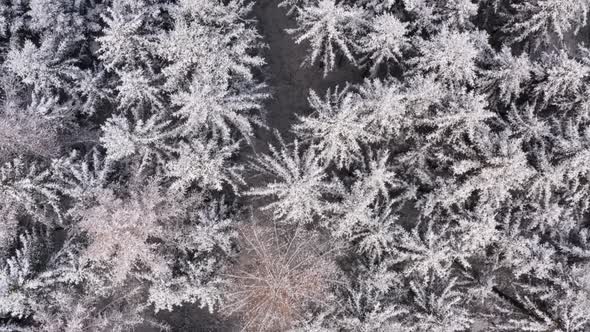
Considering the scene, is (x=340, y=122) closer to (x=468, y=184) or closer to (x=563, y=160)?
(x=468, y=184)

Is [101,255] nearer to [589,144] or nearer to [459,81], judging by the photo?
[459,81]

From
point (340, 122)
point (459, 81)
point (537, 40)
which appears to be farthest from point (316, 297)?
point (537, 40)

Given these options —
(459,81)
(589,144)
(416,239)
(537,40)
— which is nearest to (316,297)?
(416,239)

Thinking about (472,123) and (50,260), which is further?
(50,260)

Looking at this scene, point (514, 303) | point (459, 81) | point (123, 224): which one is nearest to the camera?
point (123, 224)

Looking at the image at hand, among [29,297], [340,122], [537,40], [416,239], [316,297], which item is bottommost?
[316,297]

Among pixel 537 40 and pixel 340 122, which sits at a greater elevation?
pixel 537 40

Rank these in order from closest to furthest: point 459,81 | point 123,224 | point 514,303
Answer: point 123,224, point 459,81, point 514,303
